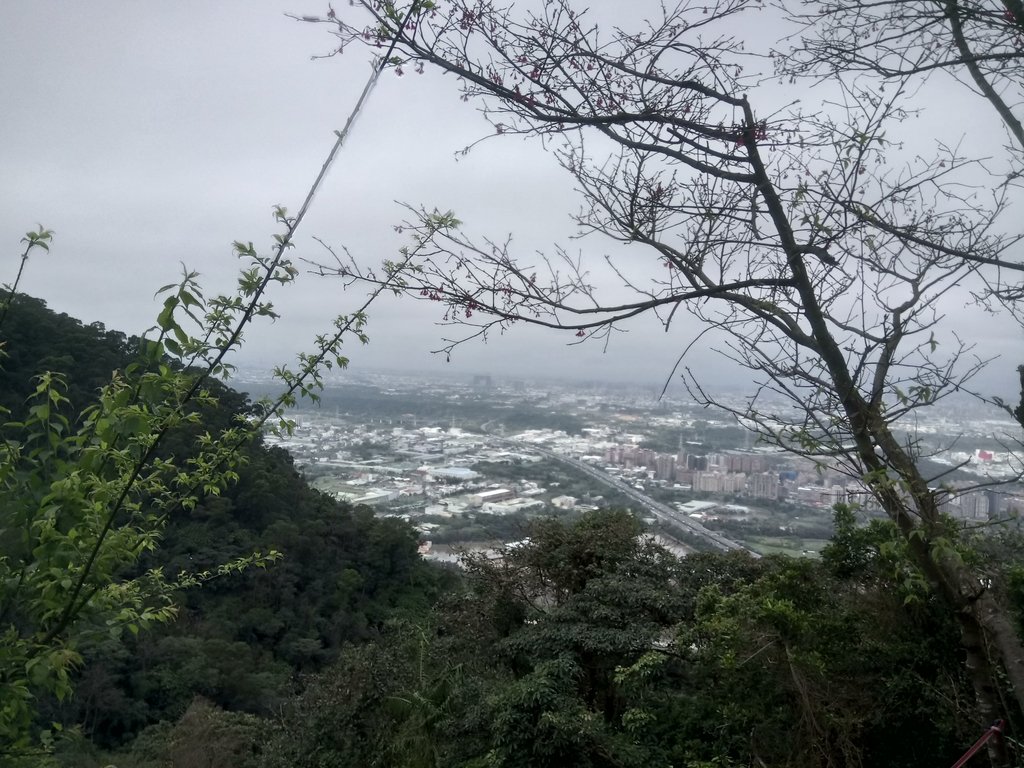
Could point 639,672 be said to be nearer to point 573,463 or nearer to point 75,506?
point 75,506

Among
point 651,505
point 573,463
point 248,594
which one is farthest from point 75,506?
point 573,463

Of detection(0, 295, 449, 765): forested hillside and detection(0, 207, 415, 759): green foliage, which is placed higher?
detection(0, 207, 415, 759): green foliage

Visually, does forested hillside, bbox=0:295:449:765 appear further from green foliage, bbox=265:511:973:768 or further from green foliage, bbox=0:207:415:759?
green foliage, bbox=0:207:415:759

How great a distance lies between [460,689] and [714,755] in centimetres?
271

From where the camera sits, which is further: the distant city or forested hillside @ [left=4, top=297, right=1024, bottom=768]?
forested hillside @ [left=4, top=297, right=1024, bottom=768]

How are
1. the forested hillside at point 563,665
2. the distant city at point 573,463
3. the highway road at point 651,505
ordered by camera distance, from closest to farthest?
1. the distant city at point 573,463
2. the forested hillside at point 563,665
3. the highway road at point 651,505

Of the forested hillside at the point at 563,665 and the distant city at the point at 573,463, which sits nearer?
the distant city at the point at 573,463

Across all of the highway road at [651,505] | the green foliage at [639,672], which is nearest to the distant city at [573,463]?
the highway road at [651,505]

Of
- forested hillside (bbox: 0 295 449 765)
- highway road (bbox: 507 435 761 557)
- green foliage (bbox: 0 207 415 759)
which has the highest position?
green foliage (bbox: 0 207 415 759)

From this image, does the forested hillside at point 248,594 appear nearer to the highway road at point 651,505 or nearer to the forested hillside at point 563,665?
the forested hillside at point 563,665

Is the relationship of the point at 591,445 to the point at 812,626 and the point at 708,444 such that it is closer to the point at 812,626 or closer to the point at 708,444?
the point at 708,444

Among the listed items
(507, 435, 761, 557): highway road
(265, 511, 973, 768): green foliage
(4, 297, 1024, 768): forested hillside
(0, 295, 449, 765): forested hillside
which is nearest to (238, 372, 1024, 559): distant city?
(507, 435, 761, 557): highway road

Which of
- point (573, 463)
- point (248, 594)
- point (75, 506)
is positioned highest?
point (75, 506)

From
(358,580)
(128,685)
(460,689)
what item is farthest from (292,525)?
→ (460,689)
